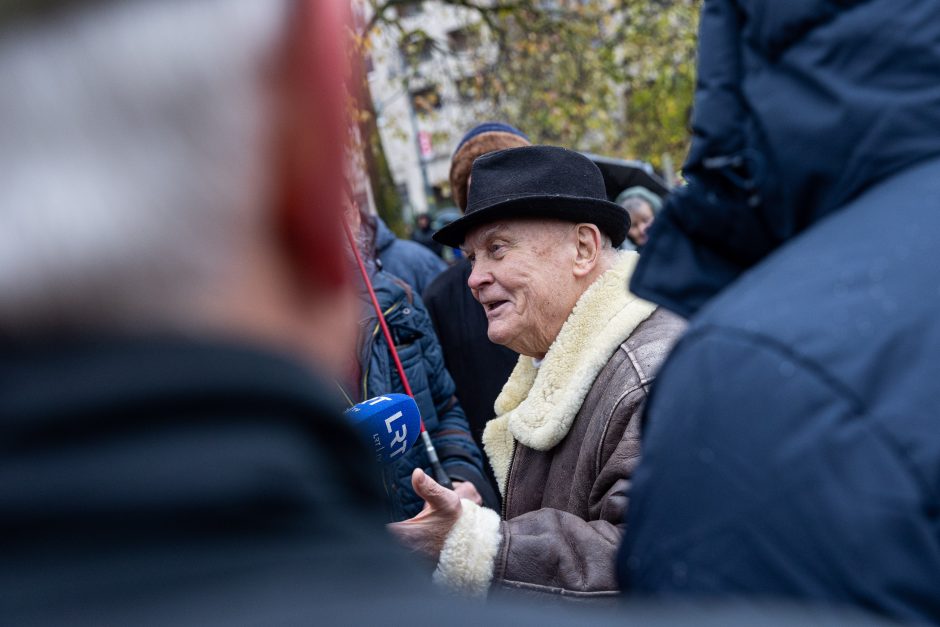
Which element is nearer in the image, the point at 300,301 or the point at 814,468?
the point at 300,301

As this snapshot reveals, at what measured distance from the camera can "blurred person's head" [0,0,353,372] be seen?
58cm

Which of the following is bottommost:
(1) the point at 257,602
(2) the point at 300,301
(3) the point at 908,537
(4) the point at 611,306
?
(4) the point at 611,306

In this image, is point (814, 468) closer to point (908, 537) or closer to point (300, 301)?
point (908, 537)

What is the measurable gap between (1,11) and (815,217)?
2.75ft

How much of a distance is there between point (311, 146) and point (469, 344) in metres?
3.25

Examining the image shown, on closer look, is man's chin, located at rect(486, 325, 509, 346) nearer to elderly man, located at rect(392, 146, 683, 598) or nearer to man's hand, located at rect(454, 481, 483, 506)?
elderly man, located at rect(392, 146, 683, 598)

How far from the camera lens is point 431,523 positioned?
2.03m

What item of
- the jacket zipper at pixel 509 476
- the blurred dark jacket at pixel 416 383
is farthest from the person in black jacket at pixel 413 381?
the jacket zipper at pixel 509 476

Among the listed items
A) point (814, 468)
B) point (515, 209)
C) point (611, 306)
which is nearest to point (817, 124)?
point (814, 468)

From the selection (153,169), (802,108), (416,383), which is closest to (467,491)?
(416,383)

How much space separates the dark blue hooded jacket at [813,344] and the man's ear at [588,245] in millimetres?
1504

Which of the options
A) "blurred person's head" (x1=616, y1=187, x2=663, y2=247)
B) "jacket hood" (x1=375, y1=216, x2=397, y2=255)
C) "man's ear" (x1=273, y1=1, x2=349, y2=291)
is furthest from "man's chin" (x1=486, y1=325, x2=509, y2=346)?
"blurred person's head" (x1=616, y1=187, x2=663, y2=247)

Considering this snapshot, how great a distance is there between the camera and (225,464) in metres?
0.55

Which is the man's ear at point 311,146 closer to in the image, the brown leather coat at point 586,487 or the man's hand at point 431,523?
the man's hand at point 431,523
